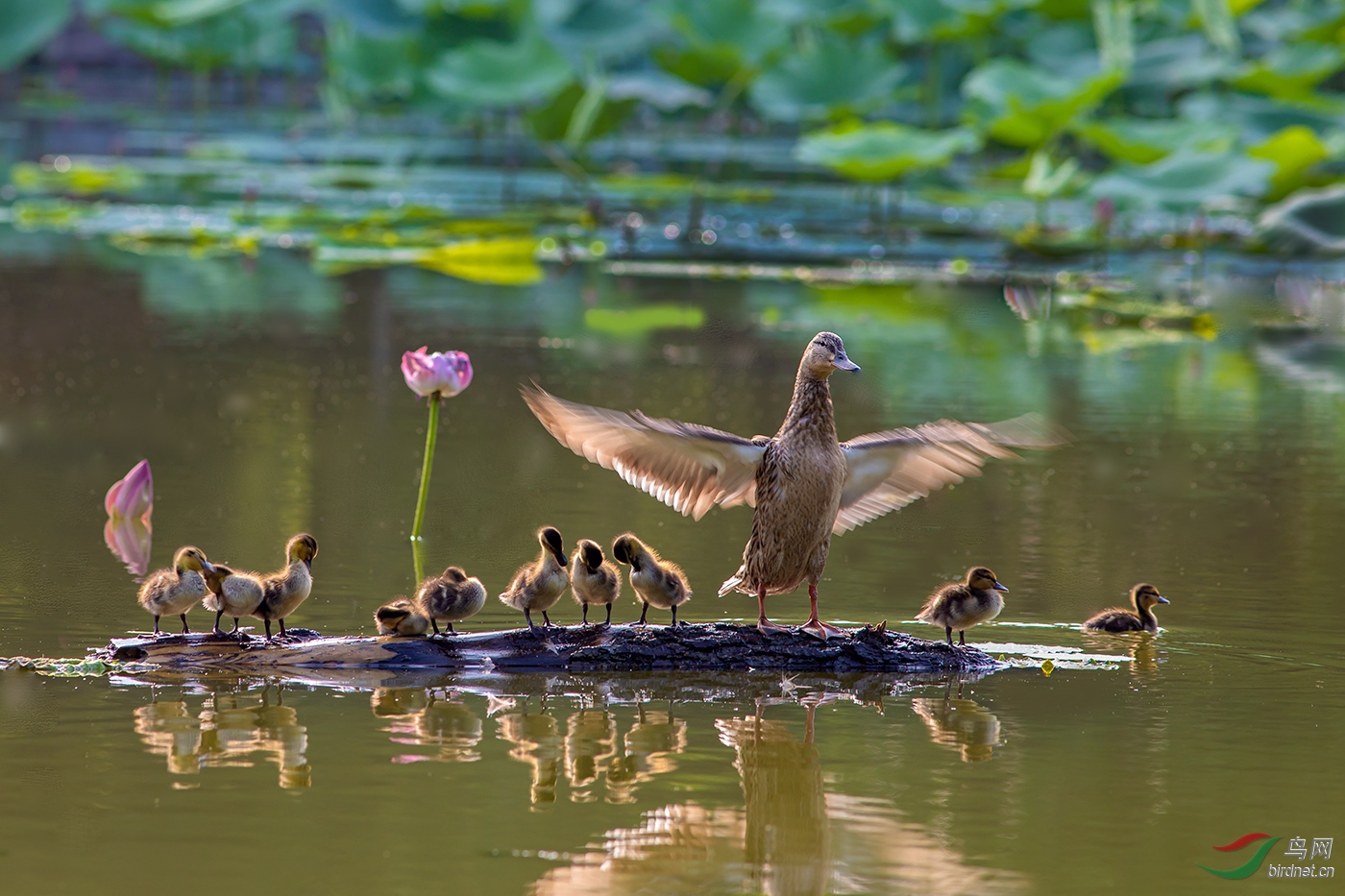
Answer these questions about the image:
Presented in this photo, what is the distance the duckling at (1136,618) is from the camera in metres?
5.87

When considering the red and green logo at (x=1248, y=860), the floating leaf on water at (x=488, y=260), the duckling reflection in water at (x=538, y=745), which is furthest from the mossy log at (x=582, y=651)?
the floating leaf on water at (x=488, y=260)

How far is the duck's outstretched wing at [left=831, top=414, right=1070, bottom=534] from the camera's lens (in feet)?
17.2

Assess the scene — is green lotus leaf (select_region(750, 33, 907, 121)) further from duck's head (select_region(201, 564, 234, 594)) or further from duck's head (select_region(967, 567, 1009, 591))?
duck's head (select_region(201, 564, 234, 594))

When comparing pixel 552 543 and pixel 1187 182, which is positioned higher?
pixel 1187 182

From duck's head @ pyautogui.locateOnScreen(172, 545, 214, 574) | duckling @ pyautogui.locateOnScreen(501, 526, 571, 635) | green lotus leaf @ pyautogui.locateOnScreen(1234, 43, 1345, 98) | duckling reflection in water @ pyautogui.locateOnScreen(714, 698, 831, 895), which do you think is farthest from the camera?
green lotus leaf @ pyautogui.locateOnScreen(1234, 43, 1345, 98)

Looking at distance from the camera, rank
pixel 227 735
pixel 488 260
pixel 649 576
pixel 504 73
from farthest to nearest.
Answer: pixel 504 73, pixel 488 260, pixel 649 576, pixel 227 735

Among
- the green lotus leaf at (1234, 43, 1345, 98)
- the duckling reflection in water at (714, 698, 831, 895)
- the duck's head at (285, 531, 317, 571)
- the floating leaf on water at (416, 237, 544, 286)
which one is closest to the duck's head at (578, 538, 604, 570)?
the duckling reflection in water at (714, 698, 831, 895)

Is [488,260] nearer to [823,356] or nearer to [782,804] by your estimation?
[823,356]

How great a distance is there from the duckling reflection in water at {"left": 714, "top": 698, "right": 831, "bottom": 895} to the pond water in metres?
0.01

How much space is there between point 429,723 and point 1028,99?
52.1 ft

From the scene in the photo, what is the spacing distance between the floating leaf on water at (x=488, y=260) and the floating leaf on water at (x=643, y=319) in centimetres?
184

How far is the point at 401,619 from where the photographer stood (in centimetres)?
527

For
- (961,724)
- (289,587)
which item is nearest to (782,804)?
(961,724)

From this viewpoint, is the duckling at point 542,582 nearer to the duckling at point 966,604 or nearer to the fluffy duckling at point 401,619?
the fluffy duckling at point 401,619
